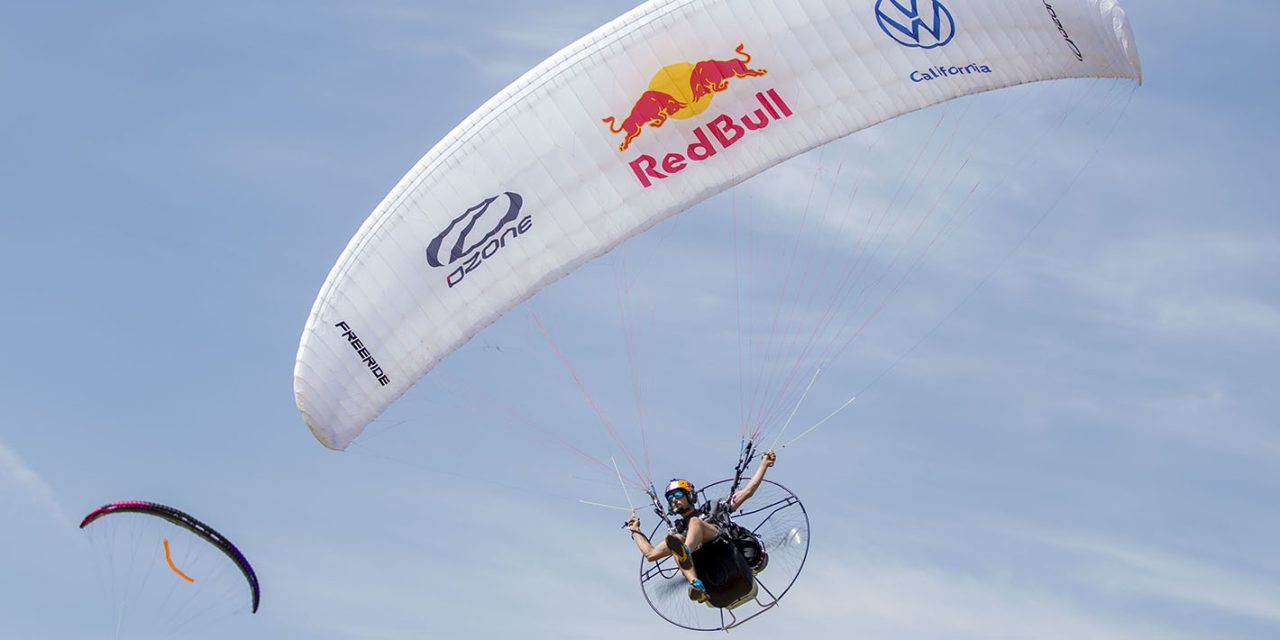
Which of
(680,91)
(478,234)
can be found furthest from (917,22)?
(478,234)

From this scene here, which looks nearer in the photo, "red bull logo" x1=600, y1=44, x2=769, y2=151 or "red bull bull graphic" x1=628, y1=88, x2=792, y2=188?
"red bull logo" x1=600, y1=44, x2=769, y2=151

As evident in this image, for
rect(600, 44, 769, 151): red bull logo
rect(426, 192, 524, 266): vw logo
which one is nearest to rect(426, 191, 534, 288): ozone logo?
rect(426, 192, 524, 266): vw logo

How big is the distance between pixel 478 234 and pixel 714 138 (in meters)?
3.55

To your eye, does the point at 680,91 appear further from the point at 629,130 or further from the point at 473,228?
the point at 473,228

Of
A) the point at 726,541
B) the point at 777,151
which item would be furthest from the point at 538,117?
the point at 726,541

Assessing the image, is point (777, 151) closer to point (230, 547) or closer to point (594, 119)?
point (594, 119)

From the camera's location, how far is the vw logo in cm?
3156

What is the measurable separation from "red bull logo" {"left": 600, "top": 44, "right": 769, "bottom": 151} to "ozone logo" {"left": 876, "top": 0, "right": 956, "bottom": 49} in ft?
6.06

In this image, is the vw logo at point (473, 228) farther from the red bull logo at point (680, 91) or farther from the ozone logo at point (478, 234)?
the red bull logo at point (680, 91)

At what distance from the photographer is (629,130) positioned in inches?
1240

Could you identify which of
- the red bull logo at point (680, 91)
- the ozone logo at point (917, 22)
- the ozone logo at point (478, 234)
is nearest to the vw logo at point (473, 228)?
the ozone logo at point (478, 234)

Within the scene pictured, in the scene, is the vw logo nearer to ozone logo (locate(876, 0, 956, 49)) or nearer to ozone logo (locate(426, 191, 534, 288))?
ozone logo (locate(426, 191, 534, 288))

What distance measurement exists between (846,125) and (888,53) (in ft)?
3.78

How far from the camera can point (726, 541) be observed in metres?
30.6
